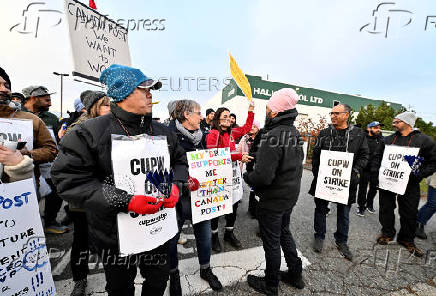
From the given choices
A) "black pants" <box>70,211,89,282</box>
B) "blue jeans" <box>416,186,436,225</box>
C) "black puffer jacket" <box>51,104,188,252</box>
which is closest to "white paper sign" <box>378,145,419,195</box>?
"blue jeans" <box>416,186,436,225</box>

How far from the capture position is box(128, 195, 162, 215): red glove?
1.37m

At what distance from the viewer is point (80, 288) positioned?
7.38 feet

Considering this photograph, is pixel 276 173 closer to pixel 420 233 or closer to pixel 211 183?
pixel 211 183

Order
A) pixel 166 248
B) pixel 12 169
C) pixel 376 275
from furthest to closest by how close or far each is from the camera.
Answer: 1. pixel 376 275
2. pixel 166 248
3. pixel 12 169

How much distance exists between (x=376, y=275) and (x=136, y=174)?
11.0 feet

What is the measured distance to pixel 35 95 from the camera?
10.2ft

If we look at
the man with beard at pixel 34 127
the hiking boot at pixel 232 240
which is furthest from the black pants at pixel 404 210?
the man with beard at pixel 34 127

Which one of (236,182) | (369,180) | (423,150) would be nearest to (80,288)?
(236,182)

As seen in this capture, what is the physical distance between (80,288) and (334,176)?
359 cm

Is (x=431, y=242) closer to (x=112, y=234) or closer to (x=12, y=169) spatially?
(x=112, y=234)

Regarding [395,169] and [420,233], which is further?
[420,233]

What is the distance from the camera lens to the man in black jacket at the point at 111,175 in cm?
133

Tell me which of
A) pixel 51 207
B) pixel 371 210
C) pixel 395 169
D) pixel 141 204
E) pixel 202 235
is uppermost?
pixel 141 204

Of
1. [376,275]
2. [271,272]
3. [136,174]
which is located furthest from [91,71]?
[376,275]
